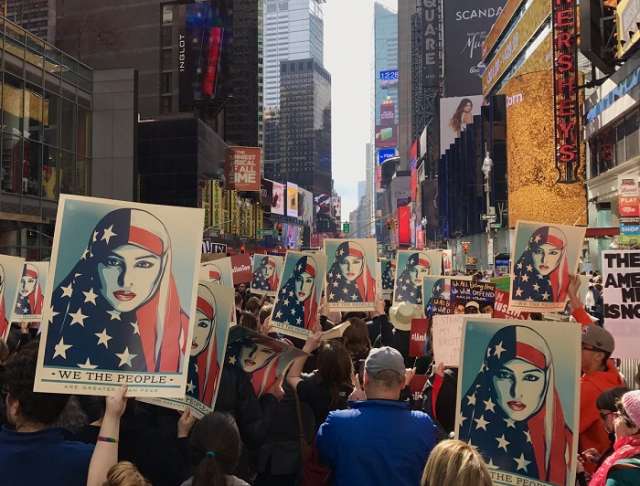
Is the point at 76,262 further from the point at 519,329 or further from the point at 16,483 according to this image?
the point at 519,329

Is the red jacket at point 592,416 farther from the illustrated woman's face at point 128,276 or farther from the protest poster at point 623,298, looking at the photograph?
the illustrated woman's face at point 128,276

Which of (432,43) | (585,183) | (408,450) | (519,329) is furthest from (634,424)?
(432,43)

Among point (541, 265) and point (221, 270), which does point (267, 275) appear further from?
point (541, 265)

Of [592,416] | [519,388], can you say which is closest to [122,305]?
[519,388]

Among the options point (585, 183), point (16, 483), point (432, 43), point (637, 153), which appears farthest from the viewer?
point (432, 43)

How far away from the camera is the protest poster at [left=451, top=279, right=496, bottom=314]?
30.4 ft

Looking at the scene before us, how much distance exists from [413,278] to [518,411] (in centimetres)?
847

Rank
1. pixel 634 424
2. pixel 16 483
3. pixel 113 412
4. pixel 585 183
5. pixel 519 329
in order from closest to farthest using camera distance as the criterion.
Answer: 1. pixel 16 483
2. pixel 113 412
3. pixel 634 424
4. pixel 519 329
5. pixel 585 183

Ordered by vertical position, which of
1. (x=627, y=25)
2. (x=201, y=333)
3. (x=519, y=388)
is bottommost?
(x=519, y=388)

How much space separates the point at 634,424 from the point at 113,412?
7.83 feet

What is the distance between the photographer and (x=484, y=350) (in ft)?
12.7

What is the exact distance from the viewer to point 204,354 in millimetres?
4340

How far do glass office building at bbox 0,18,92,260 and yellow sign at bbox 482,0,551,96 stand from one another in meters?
28.9

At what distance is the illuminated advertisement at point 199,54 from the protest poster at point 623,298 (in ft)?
186
